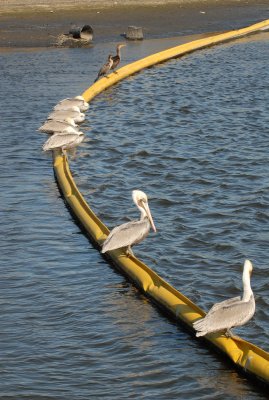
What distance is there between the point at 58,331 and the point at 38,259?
2.25m

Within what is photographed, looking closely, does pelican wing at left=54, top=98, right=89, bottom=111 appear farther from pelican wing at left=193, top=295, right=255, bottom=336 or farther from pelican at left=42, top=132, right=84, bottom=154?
pelican wing at left=193, top=295, right=255, bottom=336

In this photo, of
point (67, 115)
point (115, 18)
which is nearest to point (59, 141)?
point (67, 115)

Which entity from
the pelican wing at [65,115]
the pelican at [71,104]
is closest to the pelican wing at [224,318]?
the pelican wing at [65,115]

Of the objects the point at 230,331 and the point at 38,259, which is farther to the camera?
the point at 38,259

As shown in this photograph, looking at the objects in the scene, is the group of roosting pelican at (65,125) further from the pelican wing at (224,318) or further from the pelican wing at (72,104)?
the pelican wing at (224,318)

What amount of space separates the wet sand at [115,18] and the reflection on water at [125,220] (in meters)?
6.36

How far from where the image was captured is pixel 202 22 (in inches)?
1383

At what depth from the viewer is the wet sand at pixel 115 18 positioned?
31859 millimetres

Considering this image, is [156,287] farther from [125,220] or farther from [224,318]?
[125,220]

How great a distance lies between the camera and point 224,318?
9711 mm

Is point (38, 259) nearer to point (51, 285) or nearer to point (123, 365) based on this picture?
point (51, 285)

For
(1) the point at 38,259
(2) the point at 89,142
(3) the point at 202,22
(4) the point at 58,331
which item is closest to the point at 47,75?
(2) the point at 89,142

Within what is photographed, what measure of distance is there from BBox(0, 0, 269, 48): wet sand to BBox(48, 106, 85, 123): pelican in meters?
10.3

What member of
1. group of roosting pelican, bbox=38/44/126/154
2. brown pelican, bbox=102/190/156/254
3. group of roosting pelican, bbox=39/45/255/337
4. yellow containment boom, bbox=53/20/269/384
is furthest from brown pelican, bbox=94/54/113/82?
brown pelican, bbox=102/190/156/254
